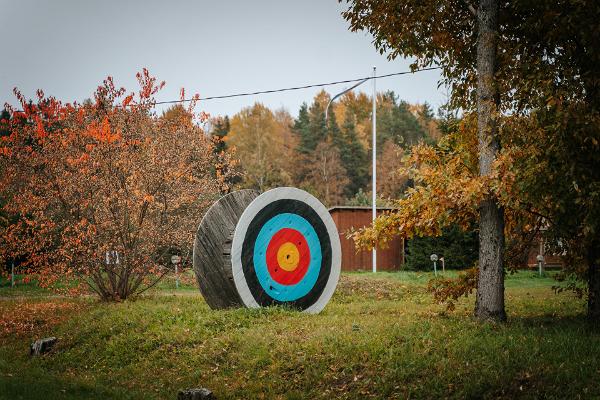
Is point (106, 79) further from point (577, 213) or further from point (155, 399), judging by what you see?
point (577, 213)

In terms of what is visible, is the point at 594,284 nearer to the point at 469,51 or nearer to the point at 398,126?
the point at 469,51

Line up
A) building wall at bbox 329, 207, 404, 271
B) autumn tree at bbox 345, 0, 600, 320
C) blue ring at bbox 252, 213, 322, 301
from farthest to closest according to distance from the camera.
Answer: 1. building wall at bbox 329, 207, 404, 271
2. blue ring at bbox 252, 213, 322, 301
3. autumn tree at bbox 345, 0, 600, 320

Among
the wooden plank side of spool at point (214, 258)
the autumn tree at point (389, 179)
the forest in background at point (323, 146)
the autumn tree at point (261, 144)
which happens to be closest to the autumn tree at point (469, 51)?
the wooden plank side of spool at point (214, 258)

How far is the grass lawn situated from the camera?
6957 millimetres

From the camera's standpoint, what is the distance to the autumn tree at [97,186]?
14.2m

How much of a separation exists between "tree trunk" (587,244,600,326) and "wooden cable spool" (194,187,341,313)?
5092mm

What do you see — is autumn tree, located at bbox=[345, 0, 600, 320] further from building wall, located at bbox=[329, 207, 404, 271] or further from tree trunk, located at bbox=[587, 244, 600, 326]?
building wall, located at bbox=[329, 207, 404, 271]

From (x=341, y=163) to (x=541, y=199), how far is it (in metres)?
47.8

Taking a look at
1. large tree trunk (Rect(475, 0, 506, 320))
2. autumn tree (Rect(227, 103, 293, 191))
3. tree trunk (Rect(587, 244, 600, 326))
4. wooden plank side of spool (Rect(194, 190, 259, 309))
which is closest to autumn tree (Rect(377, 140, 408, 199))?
autumn tree (Rect(227, 103, 293, 191))

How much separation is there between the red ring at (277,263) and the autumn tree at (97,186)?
3670 millimetres

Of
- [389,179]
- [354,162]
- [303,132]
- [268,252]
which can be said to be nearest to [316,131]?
[303,132]

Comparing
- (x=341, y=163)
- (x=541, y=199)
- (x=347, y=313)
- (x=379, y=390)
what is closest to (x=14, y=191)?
(x=347, y=313)

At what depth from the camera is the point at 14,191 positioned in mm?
14836

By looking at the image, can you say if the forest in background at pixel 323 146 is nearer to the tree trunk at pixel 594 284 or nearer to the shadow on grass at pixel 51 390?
the tree trunk at pixel 594 284
